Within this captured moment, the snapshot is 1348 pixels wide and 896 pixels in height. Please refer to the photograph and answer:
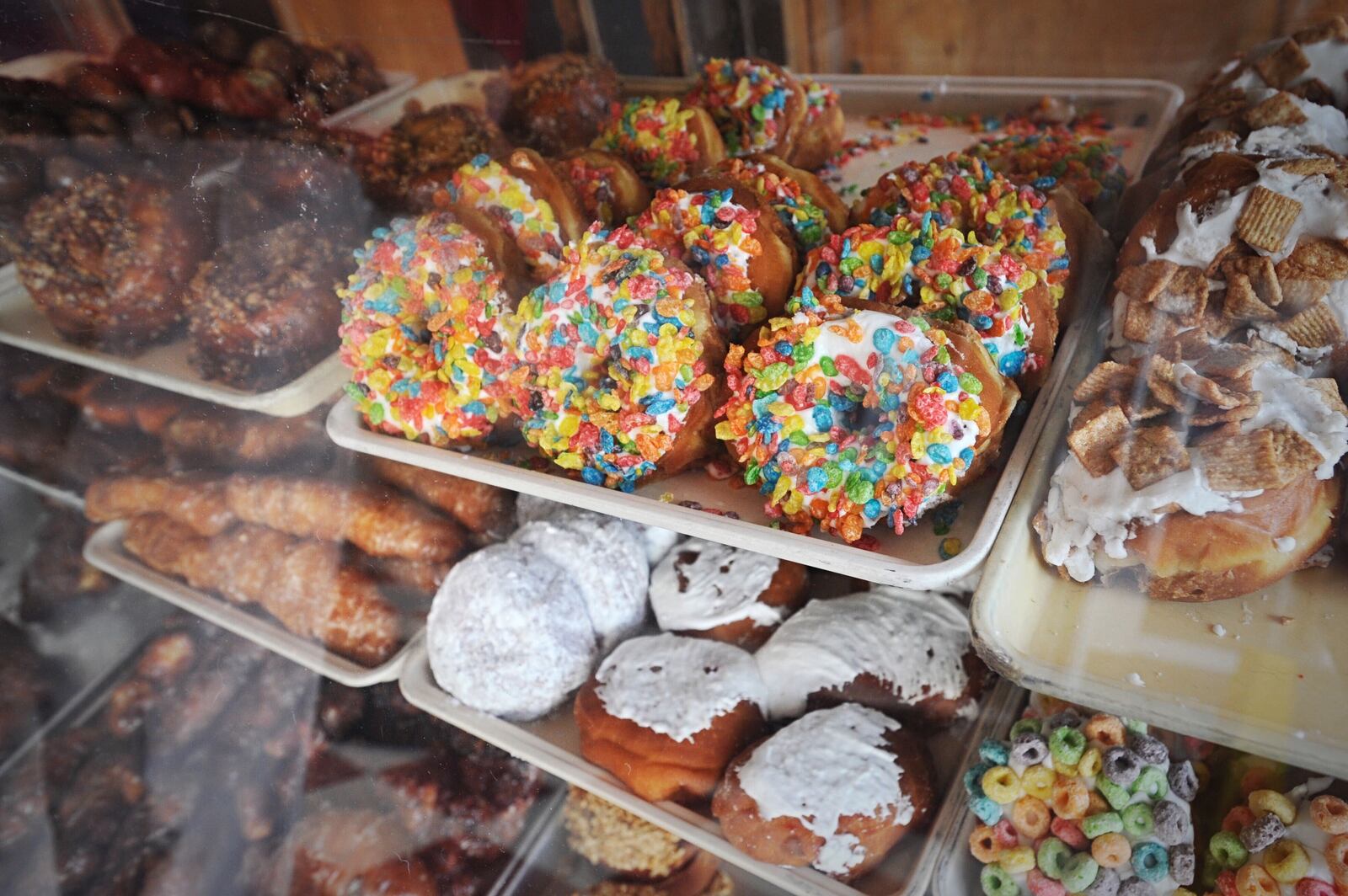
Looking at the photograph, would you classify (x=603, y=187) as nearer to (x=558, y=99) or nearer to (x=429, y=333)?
(x=429, y=333)

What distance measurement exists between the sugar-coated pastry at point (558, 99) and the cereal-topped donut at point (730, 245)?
31.4 inches

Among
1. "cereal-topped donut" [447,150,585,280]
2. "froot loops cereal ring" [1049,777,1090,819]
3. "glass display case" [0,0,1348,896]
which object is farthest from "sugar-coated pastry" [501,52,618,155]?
"froot loops cereal ring" [1049,777,1090,819]

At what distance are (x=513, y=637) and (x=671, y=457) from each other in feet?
1.85

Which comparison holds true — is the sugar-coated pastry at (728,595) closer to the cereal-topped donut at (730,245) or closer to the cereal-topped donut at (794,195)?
the cereal-topped donut at (730,245)

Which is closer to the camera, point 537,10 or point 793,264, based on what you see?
point 793,264

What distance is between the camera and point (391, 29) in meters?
1.65

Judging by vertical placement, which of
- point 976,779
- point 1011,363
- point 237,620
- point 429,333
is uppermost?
point 429,333

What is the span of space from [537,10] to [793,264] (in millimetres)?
967

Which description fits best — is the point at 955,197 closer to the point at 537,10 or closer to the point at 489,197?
the point at 489,197

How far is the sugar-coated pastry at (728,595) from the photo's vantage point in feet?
5.41

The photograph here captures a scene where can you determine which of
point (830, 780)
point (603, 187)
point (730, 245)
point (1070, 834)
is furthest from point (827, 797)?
point (603, 187)

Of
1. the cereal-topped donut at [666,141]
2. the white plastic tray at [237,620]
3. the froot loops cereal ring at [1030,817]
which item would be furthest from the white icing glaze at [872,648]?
the cereal-topped donut at [666,141]

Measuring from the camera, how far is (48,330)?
1561mm

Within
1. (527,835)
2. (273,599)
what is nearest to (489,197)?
(273,599)
